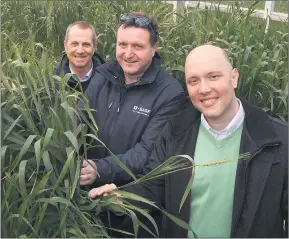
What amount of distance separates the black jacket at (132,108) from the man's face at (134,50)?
44 millimetres

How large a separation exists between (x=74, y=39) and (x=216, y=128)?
1.43 meters

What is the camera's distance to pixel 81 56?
117 inches

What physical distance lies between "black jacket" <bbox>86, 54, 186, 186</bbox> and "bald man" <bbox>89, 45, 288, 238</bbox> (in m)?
0.31

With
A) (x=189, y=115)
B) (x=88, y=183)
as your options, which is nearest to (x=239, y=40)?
(x=189, y=115)

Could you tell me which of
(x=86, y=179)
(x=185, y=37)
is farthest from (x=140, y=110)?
(x=185, y=37)

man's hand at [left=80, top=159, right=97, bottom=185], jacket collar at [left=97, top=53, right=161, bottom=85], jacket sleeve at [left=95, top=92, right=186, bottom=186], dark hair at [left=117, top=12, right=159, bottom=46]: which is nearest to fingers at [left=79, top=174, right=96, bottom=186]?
man's hand at [left=80, top=159, right=97, bottom=185]

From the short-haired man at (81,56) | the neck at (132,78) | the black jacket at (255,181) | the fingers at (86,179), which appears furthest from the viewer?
the short-haired man at (81,56)

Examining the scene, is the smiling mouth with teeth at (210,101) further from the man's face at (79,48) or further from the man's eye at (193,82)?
the man's face at (79,48)

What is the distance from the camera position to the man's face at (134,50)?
2.29 metres

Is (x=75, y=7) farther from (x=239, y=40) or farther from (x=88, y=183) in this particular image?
(x=88, y=183)

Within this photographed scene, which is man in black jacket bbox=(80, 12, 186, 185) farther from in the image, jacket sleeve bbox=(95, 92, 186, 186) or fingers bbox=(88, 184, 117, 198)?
fingers bbox=(88, 184, 117, 198)

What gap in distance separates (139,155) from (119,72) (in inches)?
16.9

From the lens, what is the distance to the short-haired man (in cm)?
295

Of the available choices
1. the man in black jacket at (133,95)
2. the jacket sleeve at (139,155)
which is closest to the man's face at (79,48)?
the man in black jacket at (133,95)
